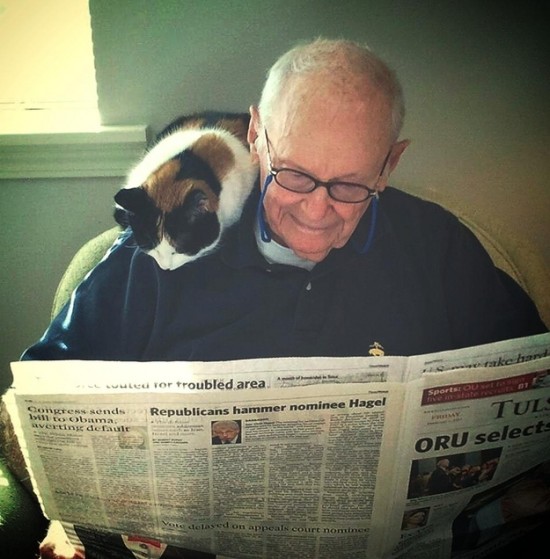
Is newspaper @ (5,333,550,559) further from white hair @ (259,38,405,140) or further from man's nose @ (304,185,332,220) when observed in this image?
white hair @ (259,38,405,140)

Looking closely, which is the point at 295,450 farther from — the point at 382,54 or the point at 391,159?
the point at 382,54

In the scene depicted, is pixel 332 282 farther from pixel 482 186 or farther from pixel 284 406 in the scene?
pixel 482 186

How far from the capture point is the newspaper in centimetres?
61

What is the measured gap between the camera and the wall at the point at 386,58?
0.75 m

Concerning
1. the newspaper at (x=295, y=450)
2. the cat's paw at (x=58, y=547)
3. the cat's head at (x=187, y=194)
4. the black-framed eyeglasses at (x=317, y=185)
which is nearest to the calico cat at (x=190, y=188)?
the cat's head at (x=187, y=194)

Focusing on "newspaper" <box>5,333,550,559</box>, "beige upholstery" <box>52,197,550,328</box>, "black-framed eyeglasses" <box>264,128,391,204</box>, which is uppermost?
"black-framed eyeglasses" <box>264,128,391,204</box>

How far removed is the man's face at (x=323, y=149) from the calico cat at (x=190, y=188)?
86mm

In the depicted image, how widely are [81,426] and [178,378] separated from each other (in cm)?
13

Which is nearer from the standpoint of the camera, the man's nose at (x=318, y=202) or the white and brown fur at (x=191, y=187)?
the man's nose at (x=318, y=202)

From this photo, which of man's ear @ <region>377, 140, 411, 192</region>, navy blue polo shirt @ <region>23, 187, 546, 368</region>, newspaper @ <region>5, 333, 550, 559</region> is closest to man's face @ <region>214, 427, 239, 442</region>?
newspaper @ <region>5, 333, 550, 559</region>

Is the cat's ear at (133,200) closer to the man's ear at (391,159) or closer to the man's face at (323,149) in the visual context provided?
the man's face at (323,149)

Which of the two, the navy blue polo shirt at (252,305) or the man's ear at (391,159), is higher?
the man's ear at (391,159)

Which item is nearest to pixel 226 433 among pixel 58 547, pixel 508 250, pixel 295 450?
pixel 295 450

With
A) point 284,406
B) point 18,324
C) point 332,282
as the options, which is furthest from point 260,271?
point 18,324
